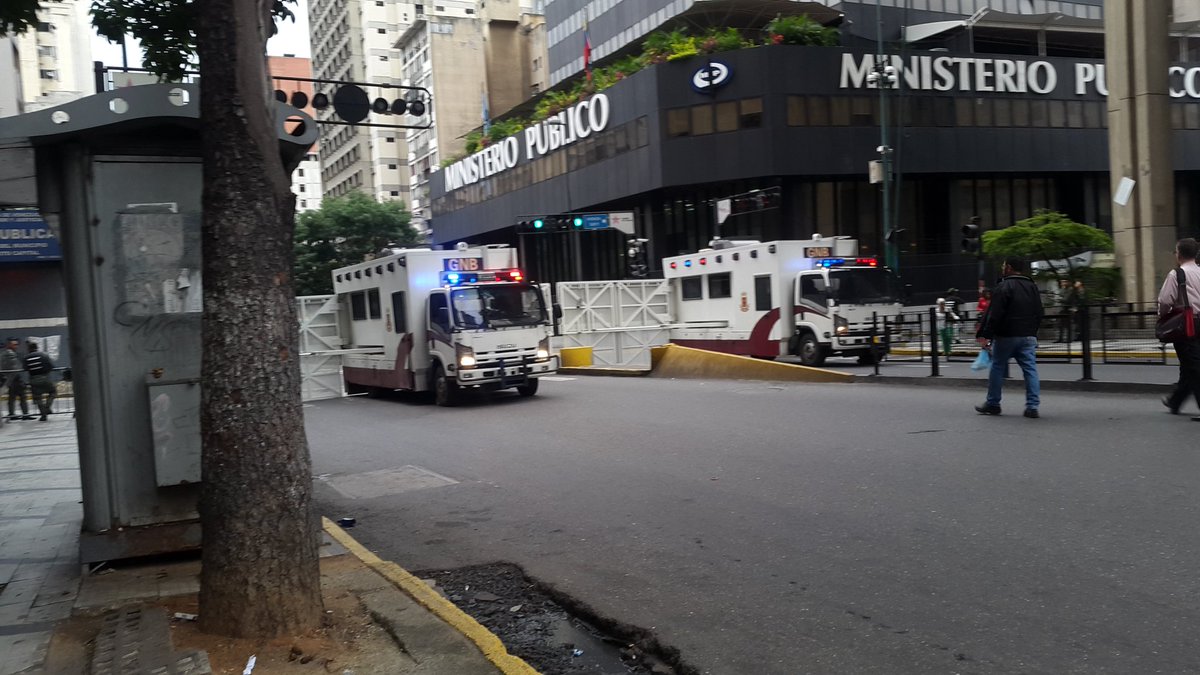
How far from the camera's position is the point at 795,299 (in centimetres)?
2289

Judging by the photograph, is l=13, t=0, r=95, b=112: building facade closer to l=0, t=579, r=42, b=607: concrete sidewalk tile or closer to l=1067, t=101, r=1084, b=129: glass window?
l=0, t=579, r=42, b=607: concrete sidewalk tile

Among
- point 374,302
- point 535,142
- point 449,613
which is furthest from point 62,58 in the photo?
point 449,613

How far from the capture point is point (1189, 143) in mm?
48688

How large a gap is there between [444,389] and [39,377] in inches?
391

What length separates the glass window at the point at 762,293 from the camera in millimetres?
23438

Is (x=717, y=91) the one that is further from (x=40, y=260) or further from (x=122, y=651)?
(x=122, y=651)

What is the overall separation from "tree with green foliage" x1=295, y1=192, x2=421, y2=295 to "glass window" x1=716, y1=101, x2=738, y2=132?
22830mm

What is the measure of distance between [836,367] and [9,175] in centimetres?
1898

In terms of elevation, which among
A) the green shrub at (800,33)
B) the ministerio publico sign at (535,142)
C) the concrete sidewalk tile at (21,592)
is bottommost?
the concrete sidewalk tile at (21,592)

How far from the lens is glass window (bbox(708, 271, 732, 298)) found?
82.5 ft

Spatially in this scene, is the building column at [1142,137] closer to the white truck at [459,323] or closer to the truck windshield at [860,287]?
the truck windshield at [860,287]

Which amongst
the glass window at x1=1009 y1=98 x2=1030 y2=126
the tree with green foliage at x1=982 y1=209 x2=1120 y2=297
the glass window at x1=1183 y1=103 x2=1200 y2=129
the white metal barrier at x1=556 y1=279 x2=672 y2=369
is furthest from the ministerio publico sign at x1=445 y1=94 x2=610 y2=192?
the glass window at x1=1183 y1=103 x2=1200 y2=129

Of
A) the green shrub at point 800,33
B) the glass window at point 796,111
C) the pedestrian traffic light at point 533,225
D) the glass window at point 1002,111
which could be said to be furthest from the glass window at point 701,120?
the glass window at point 1002,111

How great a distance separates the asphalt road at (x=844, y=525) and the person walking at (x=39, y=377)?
11.4m
